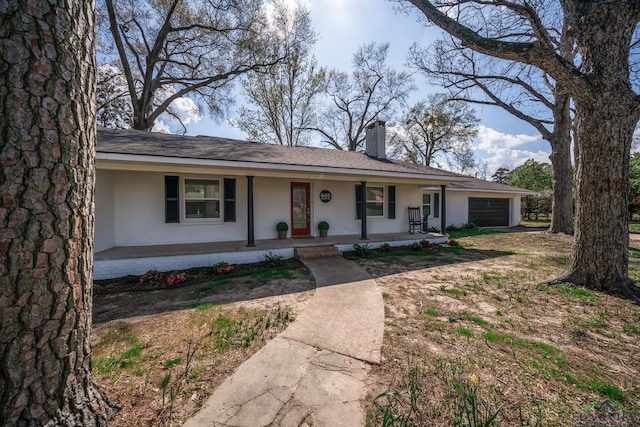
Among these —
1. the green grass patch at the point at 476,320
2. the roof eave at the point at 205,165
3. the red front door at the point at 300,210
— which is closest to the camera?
the green grass patch at the point at 476,320

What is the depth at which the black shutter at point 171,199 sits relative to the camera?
685cm

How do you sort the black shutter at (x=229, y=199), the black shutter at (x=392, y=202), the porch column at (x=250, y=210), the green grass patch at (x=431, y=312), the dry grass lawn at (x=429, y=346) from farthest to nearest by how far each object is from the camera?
the black shutter at (x=392, y=202) → the black shutter at (x=229, y=199) → the porch column at (x=250, y=210) → the green grass patch at (x=431, y=312) → the dry grass lawn at (x=429, y=346)

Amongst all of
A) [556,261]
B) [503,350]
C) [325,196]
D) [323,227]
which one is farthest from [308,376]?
[556,261]

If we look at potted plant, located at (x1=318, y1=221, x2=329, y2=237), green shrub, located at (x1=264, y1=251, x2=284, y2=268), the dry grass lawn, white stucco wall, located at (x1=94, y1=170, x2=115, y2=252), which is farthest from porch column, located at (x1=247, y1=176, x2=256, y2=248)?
white stucco wall, located at (x1=94, y1=170, x2=115, y2=252)

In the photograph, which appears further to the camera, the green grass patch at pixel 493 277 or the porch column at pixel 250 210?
the porch column at pixel 250 210

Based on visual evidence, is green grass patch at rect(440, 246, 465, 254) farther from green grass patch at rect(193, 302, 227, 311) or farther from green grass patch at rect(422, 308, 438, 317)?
green grass patch at rect(193, 302, 227, 311)

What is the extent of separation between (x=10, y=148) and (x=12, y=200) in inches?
10.1

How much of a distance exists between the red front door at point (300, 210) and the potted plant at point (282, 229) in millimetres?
416

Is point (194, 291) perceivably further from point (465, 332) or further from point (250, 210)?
point (465, 332)

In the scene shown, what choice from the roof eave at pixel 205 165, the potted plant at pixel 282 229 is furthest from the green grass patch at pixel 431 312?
the potted plant at pixel 282 229

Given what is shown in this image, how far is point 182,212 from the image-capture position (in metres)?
7.09

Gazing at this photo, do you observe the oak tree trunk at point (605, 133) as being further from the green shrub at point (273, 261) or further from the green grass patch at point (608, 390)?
the green shrub at point (273, 261)

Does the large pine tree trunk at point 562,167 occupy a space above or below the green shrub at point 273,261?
above

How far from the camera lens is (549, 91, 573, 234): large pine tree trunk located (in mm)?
10930
